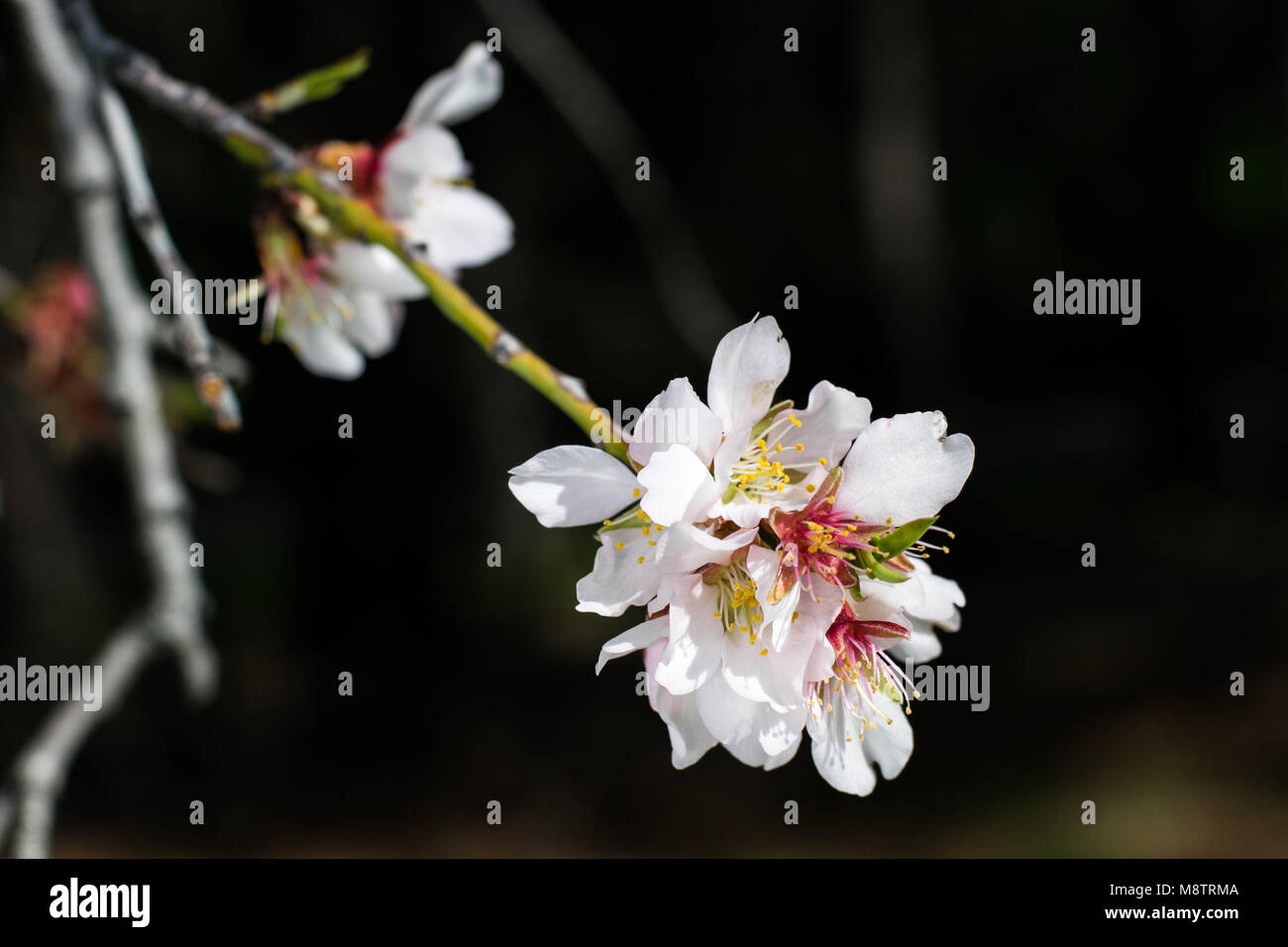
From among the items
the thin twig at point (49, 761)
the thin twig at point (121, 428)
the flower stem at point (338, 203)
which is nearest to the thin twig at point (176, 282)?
the flower stem at point (338, 203)

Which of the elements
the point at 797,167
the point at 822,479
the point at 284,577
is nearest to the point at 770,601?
the point at 822,479

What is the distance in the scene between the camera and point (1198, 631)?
15.4ft

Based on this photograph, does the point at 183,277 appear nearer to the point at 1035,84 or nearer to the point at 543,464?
the point at 543,464

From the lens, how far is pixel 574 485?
2.12 feet

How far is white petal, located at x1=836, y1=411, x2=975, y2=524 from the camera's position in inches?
24.1

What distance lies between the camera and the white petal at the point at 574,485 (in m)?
0.64

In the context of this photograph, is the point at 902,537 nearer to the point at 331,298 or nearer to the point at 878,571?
the point at 878,571

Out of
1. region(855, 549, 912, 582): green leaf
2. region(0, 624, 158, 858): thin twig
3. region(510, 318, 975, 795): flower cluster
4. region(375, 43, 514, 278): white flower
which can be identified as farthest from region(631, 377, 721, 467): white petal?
region(0, 624, 158, 858): thin twig

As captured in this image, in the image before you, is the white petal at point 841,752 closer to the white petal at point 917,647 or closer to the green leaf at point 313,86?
the white petal at point 917,647

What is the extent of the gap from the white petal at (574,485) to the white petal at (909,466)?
5.4 inches

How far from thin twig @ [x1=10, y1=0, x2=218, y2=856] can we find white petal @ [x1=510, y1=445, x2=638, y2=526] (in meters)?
0.57

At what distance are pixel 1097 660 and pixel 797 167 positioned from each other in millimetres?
3309

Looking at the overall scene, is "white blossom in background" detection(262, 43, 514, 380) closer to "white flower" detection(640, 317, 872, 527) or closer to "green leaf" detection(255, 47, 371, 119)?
"green leaf" detection(255, 47, 371, 119)

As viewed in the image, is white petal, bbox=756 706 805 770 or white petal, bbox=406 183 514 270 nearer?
white petal, bbox=756 706 805 770
